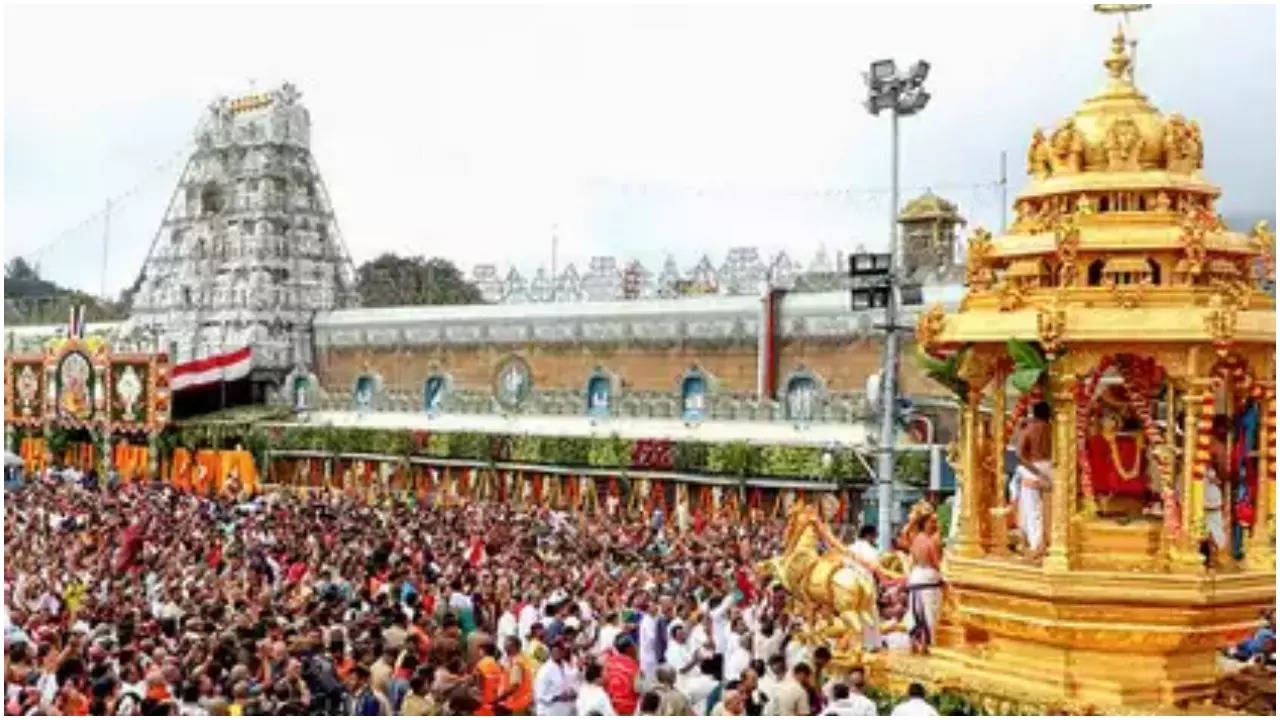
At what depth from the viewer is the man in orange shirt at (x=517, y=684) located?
10742mm

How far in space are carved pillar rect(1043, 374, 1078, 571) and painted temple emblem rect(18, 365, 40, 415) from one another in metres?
42.6

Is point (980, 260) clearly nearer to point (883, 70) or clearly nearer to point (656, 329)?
point (883, 70)

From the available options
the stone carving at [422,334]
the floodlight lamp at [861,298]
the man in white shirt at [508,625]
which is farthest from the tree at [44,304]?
the man in white shirt at [508,625]

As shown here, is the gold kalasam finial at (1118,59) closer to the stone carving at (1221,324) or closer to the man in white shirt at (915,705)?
the stone carving at (1221,324)

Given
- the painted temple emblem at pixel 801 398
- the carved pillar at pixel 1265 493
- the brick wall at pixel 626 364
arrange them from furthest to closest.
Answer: the brick wall at pixel 626 364
the painted temple emblem at pixel 801 398
the carved pillar at pixel 1265 493

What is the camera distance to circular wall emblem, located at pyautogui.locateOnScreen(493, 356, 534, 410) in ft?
142

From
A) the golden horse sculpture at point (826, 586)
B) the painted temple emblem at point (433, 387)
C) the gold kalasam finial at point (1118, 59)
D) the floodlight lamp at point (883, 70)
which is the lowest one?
the golden horse sculpture at point (826, 586)


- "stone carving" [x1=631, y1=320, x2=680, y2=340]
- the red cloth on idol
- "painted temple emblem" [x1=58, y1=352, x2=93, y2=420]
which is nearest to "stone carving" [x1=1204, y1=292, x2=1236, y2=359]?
the red cloth on idol

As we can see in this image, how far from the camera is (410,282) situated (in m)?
74.2

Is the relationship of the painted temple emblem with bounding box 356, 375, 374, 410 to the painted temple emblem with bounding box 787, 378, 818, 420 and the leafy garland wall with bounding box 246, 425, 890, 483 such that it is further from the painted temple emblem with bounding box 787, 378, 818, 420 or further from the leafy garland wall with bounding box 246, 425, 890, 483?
the painted temple emblem with bounding box 787, 378, 818, 420

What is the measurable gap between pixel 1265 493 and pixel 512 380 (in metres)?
34.6

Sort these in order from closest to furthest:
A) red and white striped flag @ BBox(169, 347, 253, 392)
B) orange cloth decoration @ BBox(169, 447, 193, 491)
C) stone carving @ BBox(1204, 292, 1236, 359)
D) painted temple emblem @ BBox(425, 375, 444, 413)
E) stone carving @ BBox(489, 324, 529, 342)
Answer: stone carving @ BBox(1204, 292, 1236, 359) < orange cloth decoration @ BBox(169, 447, 193, 491) < stone carving @ BBox(489, 324, 529, 342) < red and white striped flag @ BBox(169, 347, 253, 392) < painted temple emblem @ BBox(425, 375, 444, 413)

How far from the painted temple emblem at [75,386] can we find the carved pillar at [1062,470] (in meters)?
39.5

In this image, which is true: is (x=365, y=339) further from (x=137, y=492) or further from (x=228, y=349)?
(x=137, y=492)
